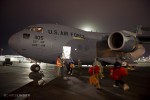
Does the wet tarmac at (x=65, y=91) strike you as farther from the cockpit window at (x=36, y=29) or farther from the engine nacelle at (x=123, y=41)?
the cockpit window at (x=36, y=29)

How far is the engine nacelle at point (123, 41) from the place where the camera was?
42.9ft

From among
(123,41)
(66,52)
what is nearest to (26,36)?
(66,52)

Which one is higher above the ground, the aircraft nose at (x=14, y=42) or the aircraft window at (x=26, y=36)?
the aircraft window at (x=26, y=36)

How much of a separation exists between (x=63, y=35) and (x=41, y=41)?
7.10 ft

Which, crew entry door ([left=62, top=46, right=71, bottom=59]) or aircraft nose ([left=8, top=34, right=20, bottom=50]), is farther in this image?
crew entry door ([left=62, top=46, right=71, bottom=59])

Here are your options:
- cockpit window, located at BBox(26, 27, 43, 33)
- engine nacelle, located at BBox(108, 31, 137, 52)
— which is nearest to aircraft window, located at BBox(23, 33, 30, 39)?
cockpit window, located at BBox(26, 27, 43, 33)

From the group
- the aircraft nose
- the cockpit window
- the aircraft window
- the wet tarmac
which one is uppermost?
the cockpit window

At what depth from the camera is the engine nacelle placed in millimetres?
13078

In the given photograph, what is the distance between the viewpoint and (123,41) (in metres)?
13.1

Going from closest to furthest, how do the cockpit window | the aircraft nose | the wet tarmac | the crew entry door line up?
the wet tarmac, the aircraft nose, the cockpit window, the crew entry door

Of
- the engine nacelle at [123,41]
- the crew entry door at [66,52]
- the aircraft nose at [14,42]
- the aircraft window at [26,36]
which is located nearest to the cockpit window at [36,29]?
the aircraft window at [26,36]

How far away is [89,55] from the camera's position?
1634 cm

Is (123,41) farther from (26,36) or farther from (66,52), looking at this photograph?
(26,36)

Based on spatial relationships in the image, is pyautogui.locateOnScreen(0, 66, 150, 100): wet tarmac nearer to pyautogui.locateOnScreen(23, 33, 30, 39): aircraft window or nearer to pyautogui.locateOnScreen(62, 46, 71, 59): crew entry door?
pyautogui.locateOnScreen(23, 33, 30, 39): aircraft window
